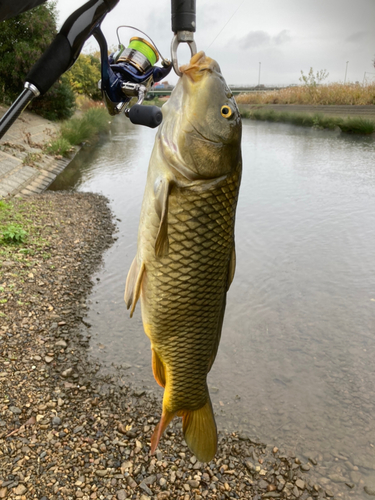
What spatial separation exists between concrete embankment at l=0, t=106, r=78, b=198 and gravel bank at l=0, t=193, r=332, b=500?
3.74m

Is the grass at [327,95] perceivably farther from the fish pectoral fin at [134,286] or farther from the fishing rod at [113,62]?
the fish pectoral fin at [134,286]

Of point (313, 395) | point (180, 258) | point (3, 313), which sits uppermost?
point (180, 258)

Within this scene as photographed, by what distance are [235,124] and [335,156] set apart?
9.48 meters

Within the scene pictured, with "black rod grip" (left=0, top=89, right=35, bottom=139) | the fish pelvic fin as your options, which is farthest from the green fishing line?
the fish pelvic fin

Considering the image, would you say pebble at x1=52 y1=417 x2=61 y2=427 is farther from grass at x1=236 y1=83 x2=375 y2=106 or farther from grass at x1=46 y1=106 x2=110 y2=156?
grass at x1=236 y1=83 x2=375 y2=106

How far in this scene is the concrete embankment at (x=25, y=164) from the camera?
6680 mm

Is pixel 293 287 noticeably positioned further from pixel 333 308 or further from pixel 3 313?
pixel 3 313

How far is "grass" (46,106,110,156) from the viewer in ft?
32.6

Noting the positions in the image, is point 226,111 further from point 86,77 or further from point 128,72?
point 86,77

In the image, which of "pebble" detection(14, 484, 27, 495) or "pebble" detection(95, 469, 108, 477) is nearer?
"pebble" detection(14, 484, 27, 495)

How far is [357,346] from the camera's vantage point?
3.06m

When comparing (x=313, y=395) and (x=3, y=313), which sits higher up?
(x=3, y=313)

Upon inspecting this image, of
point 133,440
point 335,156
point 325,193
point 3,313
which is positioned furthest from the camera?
point 335,156

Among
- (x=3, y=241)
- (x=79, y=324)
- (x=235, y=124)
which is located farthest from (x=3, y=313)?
(x=235, y=124)
